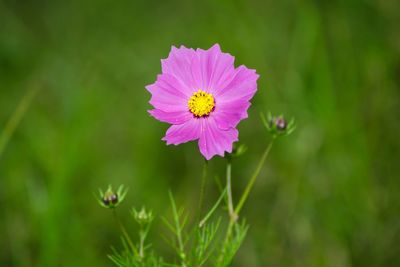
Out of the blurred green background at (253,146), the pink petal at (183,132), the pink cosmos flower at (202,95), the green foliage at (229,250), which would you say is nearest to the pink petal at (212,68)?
the pink cosmos flower at (202,95)

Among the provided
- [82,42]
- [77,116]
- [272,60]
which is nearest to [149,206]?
[77,116]

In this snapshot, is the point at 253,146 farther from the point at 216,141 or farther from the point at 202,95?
the point at 216,141

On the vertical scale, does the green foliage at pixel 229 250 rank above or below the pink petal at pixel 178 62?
below

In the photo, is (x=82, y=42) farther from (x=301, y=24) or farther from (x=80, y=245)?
(x=80, y=245)

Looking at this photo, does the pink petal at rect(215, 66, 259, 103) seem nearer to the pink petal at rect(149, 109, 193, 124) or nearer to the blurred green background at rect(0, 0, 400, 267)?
the pink petal at rect(149, 109, 193, 124)

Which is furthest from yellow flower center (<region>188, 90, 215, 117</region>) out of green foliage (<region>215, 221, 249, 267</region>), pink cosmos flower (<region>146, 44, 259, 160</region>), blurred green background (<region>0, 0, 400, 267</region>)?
blurred green background (<region>0, 0, 400, 267</region>)

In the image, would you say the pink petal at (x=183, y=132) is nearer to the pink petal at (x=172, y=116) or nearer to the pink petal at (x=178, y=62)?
the pink petal at (x=172, y=116)

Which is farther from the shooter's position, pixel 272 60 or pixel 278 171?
pixel 272 60

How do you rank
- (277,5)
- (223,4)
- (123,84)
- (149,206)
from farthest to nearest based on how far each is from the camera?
(277,5) → (123,84) → (223,4) → (149,206)
